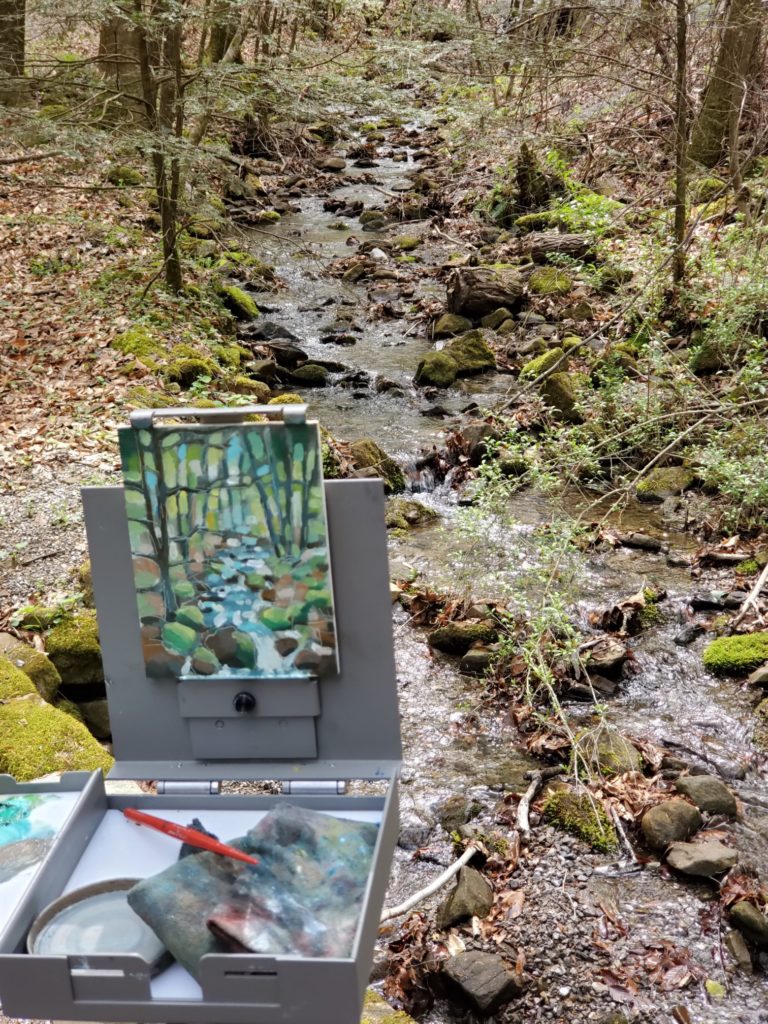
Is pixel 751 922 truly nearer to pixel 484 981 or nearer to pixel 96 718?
pixel 484 981

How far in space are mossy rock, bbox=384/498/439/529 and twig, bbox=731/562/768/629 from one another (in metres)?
2.80

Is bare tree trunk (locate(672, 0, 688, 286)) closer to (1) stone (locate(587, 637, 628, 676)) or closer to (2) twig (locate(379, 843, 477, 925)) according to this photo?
(1) stone (locate(587, 637, 628, 676))

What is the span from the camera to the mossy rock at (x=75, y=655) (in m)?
5.43

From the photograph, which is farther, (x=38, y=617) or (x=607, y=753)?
(x=38, y=617)

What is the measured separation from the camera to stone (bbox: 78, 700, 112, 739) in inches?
211

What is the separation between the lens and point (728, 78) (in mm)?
11156

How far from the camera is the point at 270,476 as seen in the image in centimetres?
203

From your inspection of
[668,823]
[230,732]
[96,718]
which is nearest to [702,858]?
[668,823]

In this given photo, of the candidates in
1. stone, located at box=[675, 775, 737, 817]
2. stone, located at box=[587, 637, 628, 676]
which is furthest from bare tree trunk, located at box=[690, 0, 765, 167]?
stone, located at box=[675, 775, 737, 817]

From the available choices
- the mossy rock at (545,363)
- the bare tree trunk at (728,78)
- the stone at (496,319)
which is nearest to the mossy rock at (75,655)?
the mossy rock at (545,363)

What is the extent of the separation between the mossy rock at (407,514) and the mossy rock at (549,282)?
4798mm

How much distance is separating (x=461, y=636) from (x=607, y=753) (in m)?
1.50

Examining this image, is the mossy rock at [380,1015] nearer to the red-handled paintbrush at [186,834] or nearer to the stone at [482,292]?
the red-handled paintbrush at [186,834]

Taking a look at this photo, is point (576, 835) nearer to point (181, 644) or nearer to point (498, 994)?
point (498, 994)
